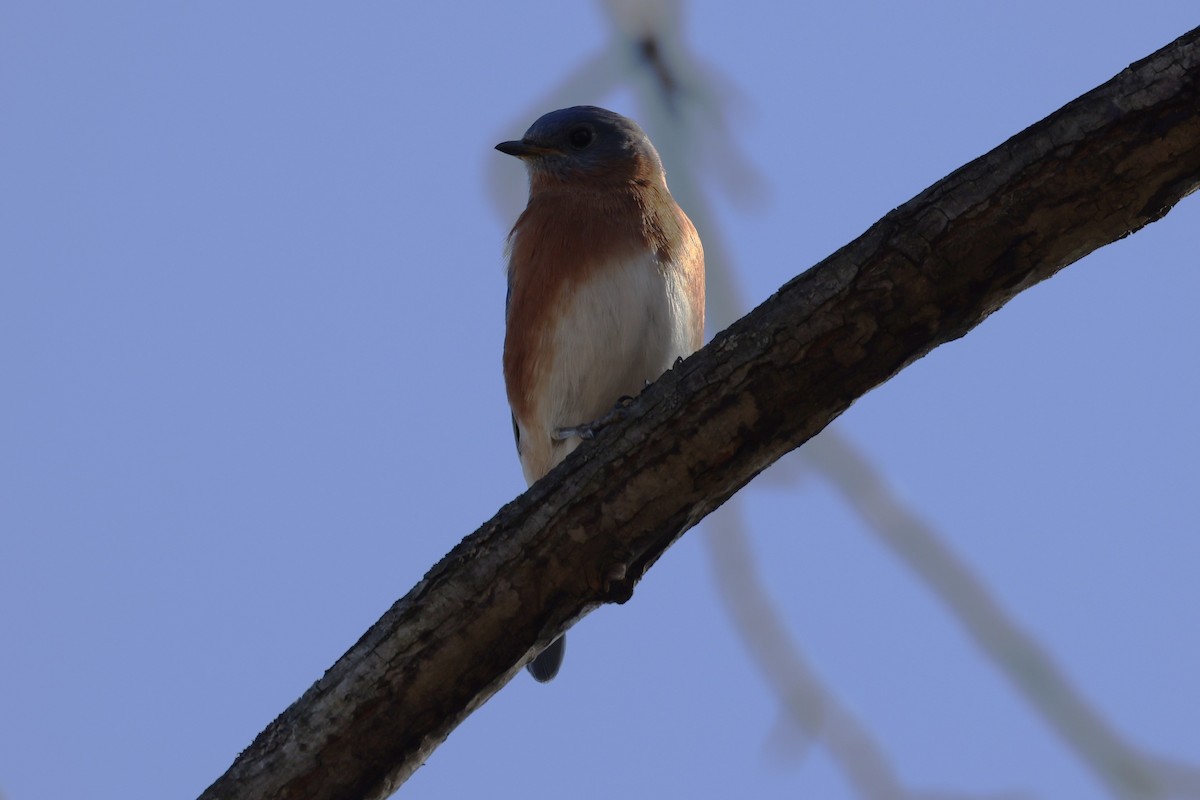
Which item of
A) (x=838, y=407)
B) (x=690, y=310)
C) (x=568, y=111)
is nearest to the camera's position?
(x=838, y=407)

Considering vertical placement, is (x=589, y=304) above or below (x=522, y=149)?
below

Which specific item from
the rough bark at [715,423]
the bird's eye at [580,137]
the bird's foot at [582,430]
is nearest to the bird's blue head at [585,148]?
the bird's eye at [580,137]

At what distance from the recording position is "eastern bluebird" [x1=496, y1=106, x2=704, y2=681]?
4957 millimetres

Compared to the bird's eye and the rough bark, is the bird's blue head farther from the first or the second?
the rough bark

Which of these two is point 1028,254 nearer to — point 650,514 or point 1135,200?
point 1135,200

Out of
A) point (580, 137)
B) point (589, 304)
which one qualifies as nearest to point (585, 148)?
point (580, 137)

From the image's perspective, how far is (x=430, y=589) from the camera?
336cm

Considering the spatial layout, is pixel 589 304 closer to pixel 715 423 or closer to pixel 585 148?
pixel 585 148

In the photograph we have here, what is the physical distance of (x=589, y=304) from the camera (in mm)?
4980

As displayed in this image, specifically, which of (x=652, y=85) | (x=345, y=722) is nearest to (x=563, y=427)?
(x=652, y=85)

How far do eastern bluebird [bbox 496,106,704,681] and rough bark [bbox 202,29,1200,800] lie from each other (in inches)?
59.8

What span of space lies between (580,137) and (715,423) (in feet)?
9.76

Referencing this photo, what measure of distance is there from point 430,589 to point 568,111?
132 inches

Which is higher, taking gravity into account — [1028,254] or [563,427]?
[563,427]
